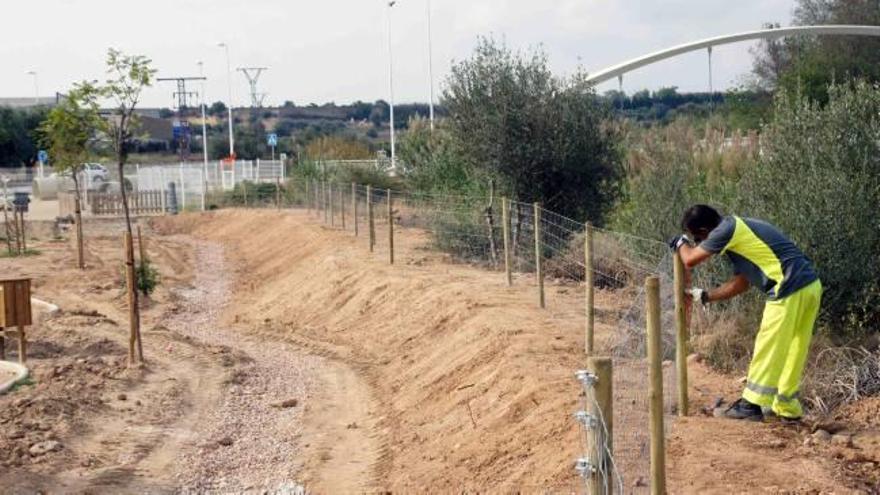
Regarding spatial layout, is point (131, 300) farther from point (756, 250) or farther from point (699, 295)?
point (756, 250)

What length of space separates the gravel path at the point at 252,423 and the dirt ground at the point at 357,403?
32 millimetres

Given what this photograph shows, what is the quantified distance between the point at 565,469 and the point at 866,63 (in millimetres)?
42994

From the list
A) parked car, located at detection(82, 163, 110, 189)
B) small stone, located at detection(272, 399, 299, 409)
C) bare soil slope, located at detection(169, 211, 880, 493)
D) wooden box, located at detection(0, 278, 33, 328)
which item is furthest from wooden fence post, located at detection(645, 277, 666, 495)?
parked car, located at detection(82, 163, 110, 189)

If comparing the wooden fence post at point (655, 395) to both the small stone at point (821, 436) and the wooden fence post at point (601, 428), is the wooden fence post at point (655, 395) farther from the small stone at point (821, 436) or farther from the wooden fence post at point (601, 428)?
the small stone at point (821, 436)

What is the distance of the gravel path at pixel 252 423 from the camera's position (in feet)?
37.3

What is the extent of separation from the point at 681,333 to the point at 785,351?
771 millimetres

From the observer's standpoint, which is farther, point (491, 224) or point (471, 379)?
point (491, 224)

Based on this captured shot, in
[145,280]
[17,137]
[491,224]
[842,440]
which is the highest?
[17,137]

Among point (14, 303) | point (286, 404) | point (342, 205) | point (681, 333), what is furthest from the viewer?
point (342, 205)

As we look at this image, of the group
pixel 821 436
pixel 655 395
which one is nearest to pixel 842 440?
pixel 821 436

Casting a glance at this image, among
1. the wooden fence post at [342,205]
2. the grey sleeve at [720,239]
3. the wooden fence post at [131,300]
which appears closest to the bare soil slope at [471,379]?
the grey sleeve at [720,239]

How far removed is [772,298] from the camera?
918cm

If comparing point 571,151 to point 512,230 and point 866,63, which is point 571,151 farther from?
point 866,63

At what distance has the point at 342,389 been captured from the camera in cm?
1557
